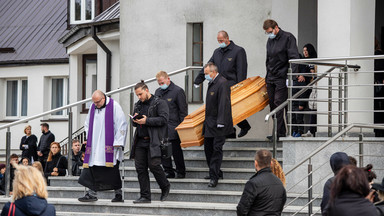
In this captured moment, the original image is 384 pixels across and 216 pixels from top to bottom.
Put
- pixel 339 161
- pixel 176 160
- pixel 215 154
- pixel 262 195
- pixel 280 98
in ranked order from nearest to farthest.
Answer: pixel 339 161 < pixel 262 195 < pixel 215 154 < pixel 280 98 < pixel 176 160

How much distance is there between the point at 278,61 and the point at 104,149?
3126 millimetres

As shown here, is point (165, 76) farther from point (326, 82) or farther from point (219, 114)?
point (326, 82)

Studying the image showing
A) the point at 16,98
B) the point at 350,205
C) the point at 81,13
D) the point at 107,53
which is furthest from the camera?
the point at 16,98

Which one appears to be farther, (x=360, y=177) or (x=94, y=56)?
(x=94, y=56)

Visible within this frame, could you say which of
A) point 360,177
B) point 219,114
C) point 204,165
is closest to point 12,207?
point 360,177

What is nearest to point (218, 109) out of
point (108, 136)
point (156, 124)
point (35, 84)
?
point (156, 124)

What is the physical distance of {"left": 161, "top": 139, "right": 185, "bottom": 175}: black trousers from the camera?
15148mm

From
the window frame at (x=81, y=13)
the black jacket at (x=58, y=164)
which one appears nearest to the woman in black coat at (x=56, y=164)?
the black jacket at (x=58, y=164)

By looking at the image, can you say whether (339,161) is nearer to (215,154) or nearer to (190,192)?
(215,154)

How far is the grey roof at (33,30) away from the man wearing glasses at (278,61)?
1774 cm

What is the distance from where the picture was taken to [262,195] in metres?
9.80

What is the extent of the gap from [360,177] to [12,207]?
297 centimetres

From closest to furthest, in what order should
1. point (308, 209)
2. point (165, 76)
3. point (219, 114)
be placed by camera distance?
point (308, 209) < point (219, 114) < point (165, 76)

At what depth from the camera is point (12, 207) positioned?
27.0 feet
